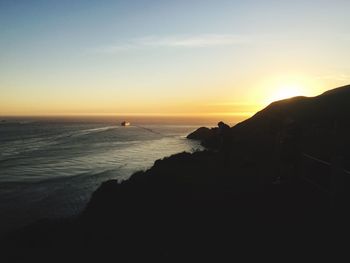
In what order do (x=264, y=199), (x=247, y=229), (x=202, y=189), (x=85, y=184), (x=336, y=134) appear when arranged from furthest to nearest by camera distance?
(x=85, y=184)
(x=336, y=134)
(x=202, y=189)
(x=264, y=199)
(x=247, y=229)

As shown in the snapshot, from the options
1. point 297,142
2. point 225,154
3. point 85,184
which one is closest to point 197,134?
point 85,184

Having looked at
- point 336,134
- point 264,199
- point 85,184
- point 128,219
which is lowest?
point 85,184

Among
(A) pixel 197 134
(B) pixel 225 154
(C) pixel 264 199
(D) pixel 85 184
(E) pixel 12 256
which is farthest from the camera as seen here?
(A) pixel 197 134

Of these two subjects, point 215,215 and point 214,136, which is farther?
point 214,136

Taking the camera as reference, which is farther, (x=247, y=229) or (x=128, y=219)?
(x=128, y=219)

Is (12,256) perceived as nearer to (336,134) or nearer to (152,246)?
(152,246)

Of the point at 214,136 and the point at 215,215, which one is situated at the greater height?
the point at 215,215

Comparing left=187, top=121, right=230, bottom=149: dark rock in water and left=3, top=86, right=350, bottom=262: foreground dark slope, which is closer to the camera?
left=3, top=86, right=350, bottom=262: foreground dark slope

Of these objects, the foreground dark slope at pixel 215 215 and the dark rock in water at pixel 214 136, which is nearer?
the foreground dark slope at pixel 215 215
